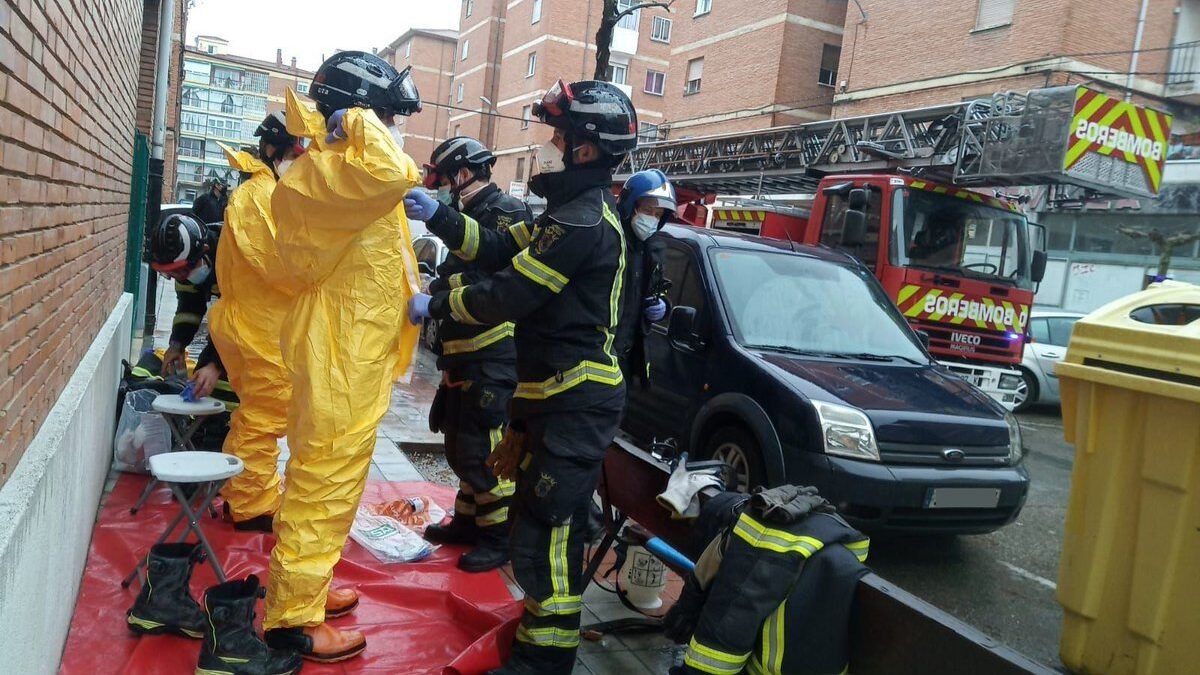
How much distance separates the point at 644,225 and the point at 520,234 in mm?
784

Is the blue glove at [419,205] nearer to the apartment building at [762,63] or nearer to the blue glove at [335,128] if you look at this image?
the blue glove at [335,128]

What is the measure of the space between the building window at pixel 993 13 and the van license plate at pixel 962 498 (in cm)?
1660

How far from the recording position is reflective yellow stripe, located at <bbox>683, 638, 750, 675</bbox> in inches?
94.6

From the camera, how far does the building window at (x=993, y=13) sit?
18141 mm

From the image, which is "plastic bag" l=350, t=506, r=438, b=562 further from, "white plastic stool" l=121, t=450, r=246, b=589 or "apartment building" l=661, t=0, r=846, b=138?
"apartment building" l=661, t=0, r=846, b=138

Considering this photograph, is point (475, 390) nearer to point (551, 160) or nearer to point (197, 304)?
point (551, 160)

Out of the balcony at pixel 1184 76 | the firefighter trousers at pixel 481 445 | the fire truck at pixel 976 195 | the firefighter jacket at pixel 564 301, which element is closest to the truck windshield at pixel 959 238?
the fire truck at pixel 976 195

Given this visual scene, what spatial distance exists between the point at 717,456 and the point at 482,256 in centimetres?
230

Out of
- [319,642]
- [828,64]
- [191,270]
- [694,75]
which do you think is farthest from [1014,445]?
[694,75]

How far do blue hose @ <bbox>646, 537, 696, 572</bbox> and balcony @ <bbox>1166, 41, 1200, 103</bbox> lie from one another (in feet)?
64.7

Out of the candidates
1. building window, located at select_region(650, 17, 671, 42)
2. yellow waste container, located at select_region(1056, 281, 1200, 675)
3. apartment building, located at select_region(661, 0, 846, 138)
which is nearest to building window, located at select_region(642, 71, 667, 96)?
building window, located at select_region(650, 17, 671, 42)

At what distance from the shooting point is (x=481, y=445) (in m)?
4.26

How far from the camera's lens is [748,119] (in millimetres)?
25859

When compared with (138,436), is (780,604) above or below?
above
